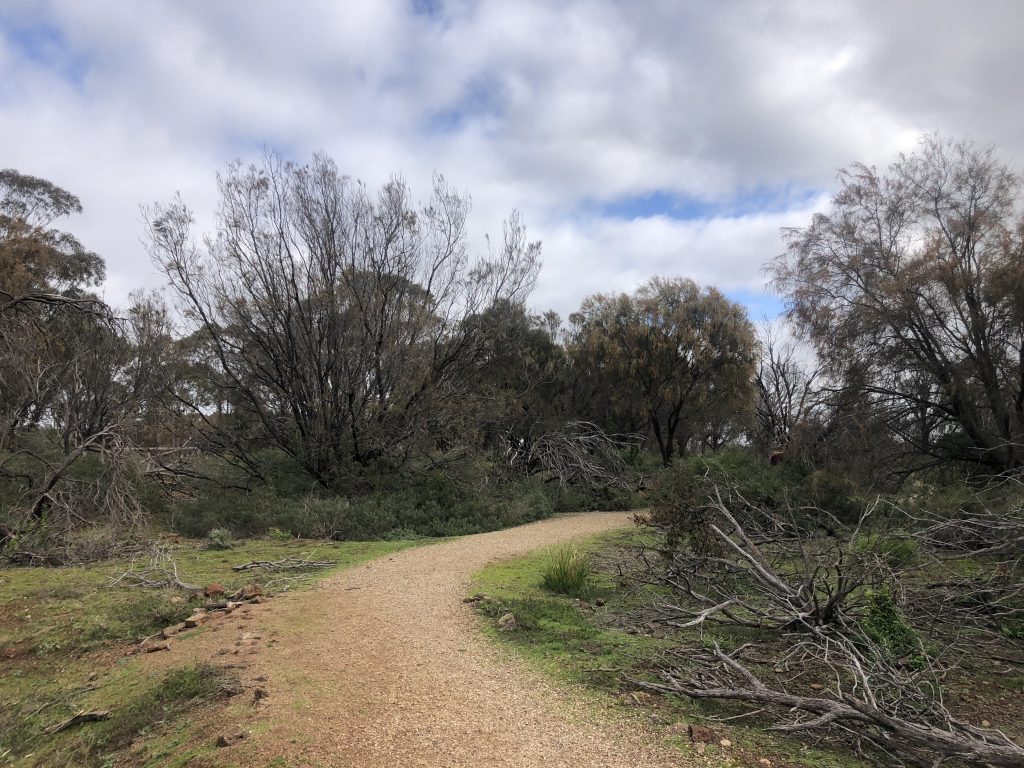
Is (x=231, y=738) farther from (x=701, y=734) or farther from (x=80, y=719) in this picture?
(x=701, y=734)

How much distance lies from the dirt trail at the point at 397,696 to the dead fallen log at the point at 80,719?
80 centimetres

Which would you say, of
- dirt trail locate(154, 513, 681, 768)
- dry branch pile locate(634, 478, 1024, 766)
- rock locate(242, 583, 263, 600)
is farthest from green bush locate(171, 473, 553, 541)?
dry branch pile locate(634, 478, 1024, 766)

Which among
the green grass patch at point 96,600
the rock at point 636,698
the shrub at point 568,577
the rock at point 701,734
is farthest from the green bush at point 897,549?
the green grass patch at point 96,600

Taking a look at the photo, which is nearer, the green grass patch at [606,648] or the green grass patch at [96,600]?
the green grass patch at [606,648]

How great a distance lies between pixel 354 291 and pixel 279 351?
2.21 m

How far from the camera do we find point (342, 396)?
14.2m

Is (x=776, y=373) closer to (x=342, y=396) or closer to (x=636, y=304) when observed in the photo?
(x=636, y=304)

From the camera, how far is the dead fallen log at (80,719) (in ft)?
12.3

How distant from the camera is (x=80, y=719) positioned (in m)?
3.79

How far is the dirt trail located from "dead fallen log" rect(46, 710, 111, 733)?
2.61 feet

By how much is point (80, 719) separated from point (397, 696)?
1.96m

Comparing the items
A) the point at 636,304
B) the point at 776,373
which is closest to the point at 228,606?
the point at 636,304

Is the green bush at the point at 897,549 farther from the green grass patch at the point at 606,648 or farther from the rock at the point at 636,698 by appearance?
the rock at the point at 636,698

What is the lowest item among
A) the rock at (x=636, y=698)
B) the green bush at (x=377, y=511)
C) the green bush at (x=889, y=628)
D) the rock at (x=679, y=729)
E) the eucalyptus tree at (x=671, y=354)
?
the rock at (x=679, y=729)
